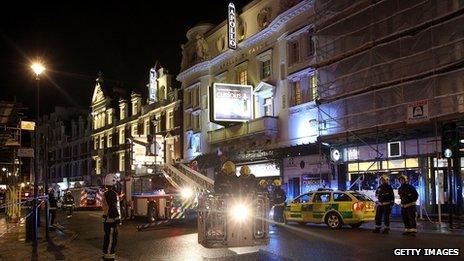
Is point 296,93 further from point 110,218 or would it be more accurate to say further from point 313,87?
point 110,218

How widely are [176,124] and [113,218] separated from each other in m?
33.6

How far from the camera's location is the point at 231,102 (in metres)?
34.6

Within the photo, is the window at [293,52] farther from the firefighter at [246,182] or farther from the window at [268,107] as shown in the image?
the firefighter at [246,182]

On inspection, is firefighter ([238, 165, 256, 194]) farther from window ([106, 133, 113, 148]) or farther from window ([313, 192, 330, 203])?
window ([106, 133, 113, 148])

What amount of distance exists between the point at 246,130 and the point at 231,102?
82.4 inches

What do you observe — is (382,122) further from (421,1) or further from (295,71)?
(295,71)

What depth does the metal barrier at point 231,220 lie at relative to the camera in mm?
11500

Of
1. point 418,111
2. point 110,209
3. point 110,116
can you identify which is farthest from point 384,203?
point 110,116

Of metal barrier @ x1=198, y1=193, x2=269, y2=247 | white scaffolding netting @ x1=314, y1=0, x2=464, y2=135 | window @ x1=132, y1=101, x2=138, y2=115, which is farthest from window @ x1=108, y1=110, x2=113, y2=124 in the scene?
metal barrier @ x1=198, y1=193, x2=269, y2=247

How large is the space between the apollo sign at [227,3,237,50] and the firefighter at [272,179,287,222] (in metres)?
16.6

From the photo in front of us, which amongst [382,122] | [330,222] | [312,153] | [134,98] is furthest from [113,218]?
[134,98]

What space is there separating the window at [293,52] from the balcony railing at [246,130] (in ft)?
12.5

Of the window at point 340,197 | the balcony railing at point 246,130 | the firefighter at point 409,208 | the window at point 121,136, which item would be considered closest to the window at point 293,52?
the balcony railing at point 246,130

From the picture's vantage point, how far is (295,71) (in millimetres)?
30453
